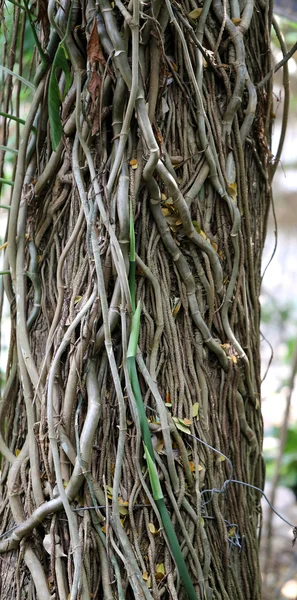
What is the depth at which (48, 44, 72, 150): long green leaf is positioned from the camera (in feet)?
2.84

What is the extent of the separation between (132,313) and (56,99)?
1.17 ft

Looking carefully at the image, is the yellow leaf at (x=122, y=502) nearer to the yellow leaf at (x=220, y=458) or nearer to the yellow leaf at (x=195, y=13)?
the yellow leaf at (x=220, y=458)

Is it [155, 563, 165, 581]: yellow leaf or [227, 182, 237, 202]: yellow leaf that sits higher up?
[227, 182, 237, 202]: yellow leaf

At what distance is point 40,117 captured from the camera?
937 mm

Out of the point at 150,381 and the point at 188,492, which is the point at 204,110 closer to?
the point at 150,381

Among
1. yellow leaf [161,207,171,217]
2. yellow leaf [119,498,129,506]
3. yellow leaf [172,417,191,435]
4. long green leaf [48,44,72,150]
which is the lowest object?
yellow leaf [119,498,129,506]

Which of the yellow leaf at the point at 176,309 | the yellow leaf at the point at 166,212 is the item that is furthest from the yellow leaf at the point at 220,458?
the yellow leaf at the point at 166,212

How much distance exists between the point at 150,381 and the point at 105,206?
0.25m

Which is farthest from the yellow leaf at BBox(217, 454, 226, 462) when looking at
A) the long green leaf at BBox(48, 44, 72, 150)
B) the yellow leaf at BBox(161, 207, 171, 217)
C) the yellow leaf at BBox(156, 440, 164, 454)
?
the long green leaf at BBox(48, 44, 72, 150)

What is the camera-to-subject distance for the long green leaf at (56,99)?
865 millimetres

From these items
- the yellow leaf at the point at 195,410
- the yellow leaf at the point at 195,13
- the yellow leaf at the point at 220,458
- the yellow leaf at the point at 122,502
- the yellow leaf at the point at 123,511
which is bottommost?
the yellow leaf at the point at 123,511

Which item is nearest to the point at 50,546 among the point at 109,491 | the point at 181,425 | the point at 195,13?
the point at 109,491

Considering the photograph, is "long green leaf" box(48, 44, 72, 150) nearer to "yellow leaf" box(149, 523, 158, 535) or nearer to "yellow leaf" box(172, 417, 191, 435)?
"yellow leaf" box(172, 417, 191, 435)

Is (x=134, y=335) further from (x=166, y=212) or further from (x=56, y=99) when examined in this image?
(x=56, y=99)
